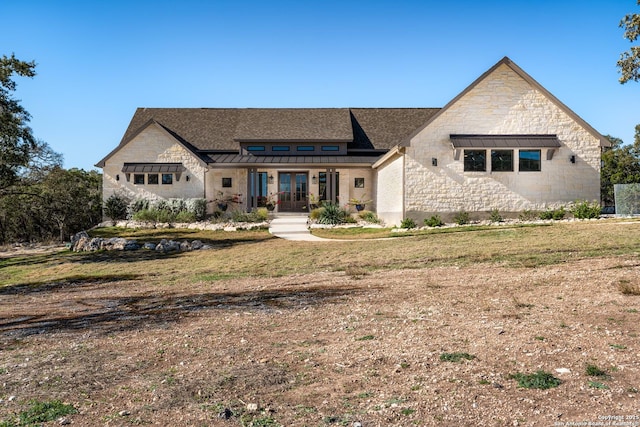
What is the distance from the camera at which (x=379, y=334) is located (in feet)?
20.2

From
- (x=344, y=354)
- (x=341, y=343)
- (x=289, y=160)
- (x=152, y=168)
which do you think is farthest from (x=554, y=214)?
(x=152, y=168)

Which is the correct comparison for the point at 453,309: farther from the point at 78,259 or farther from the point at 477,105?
the point at 477,105

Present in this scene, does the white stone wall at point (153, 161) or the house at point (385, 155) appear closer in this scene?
the house at point (385, 155)

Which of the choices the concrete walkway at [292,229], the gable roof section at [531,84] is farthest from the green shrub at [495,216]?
the concrete walkway at [292,229]

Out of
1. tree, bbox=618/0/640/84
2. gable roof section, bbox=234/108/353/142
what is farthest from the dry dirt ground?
gable roof section, bbox=234/108/353/142

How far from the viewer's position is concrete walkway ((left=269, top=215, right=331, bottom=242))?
19.7 meters

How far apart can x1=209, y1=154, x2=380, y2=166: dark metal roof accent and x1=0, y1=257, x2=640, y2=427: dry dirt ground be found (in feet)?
62.3

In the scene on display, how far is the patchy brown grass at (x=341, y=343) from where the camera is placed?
413 cm

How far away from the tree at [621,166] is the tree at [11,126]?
40796mm

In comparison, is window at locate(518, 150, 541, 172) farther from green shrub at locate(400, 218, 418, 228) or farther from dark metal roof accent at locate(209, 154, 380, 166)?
dark metal roof accent at locate(209, 154, 380, 166)

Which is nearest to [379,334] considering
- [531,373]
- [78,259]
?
[531,373]

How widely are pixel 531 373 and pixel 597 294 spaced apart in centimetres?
365

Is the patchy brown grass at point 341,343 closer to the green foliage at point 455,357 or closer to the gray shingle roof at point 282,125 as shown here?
the green foliage at point 455,357

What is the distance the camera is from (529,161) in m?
21.1
